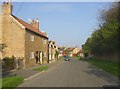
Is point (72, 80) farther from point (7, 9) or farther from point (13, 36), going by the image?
point (7, 9)

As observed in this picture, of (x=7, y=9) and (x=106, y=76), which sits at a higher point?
(x=7, y=9)

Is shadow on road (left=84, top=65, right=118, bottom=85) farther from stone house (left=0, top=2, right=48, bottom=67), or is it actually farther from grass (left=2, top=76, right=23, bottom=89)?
stone house (left=0, top=2, right=48, bottom=67)

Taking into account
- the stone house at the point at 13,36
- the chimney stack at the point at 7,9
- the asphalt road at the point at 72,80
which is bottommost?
the asphalt road at the point at 72,80

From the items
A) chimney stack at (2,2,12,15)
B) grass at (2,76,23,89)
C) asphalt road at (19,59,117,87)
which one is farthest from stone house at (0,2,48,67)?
grass at (2,76,23,89)

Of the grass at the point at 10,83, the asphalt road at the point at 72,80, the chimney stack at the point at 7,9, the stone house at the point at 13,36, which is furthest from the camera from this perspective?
the chimney stack at the point at 7,9

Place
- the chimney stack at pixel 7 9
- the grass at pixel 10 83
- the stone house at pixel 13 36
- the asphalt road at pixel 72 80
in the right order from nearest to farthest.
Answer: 1. the grass at pixel 10 83
2. the asphalt road at pixel 72 80
3. the stone house at pixel 13 36
4. the chimney stack at pixel 7 9

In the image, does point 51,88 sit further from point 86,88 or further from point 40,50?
point 40,50

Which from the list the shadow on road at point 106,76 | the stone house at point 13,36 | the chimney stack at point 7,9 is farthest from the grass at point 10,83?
the chimney stack at point 7,9

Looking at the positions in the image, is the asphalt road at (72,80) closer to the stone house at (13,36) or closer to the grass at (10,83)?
the grass at (10,83)

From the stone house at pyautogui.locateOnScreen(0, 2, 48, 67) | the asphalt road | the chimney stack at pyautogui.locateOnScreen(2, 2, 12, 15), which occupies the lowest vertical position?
the asphalt road

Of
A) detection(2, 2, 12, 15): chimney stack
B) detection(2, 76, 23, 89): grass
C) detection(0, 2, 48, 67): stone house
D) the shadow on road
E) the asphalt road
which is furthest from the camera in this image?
detection(2, 2, 12, 15): chimney stack

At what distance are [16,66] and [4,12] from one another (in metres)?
10.4

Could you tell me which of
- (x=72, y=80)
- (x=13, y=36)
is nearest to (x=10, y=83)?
(x=72, y=80)

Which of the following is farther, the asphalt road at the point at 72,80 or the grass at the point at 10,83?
the asphalt road at the point at 72,80
